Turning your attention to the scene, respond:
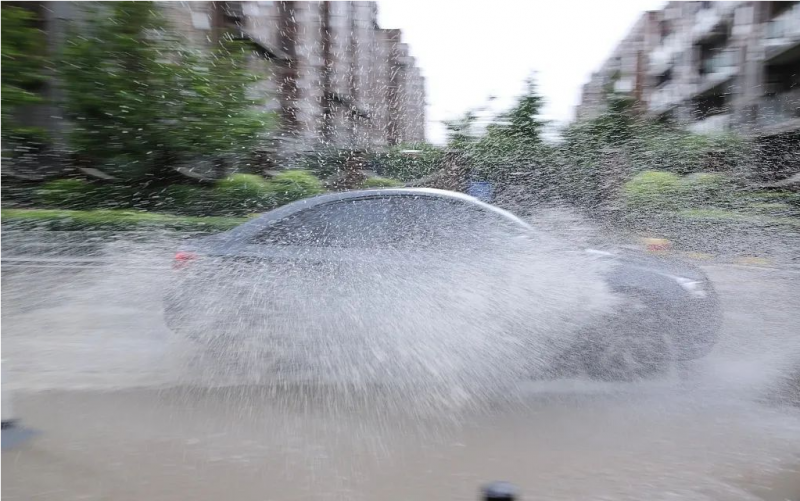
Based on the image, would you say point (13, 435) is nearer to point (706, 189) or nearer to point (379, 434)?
point (379, 434)

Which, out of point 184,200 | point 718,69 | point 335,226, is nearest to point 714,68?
point 718,69

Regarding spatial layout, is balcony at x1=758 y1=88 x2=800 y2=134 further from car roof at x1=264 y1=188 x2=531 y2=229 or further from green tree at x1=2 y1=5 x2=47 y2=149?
green tree at x1=2 y1=5 x2=47 y2=149

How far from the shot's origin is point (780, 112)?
1675 cm

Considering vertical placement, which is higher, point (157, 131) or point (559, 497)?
point (157, 131)

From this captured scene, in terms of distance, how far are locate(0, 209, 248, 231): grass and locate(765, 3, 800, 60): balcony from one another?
1605 cm

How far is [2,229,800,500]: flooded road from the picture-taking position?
272cm

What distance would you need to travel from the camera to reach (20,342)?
5.16 metres

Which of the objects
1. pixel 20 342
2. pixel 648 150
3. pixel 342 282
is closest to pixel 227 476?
pixel 342 282

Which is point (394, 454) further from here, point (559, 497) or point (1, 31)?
point (1, 31)

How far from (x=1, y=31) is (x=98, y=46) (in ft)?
4.18

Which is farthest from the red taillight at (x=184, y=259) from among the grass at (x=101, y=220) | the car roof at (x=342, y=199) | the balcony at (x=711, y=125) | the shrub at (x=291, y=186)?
the balcony at (x=711, y=125)

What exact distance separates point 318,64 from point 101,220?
11.1m

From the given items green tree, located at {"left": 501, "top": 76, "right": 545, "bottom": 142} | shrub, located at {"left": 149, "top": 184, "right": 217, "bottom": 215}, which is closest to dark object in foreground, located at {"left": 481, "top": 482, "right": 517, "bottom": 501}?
shrub, located at {"left": 149, "top": 184, "right": 217, "bottom": 215}

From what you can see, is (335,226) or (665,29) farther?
(665,29)
